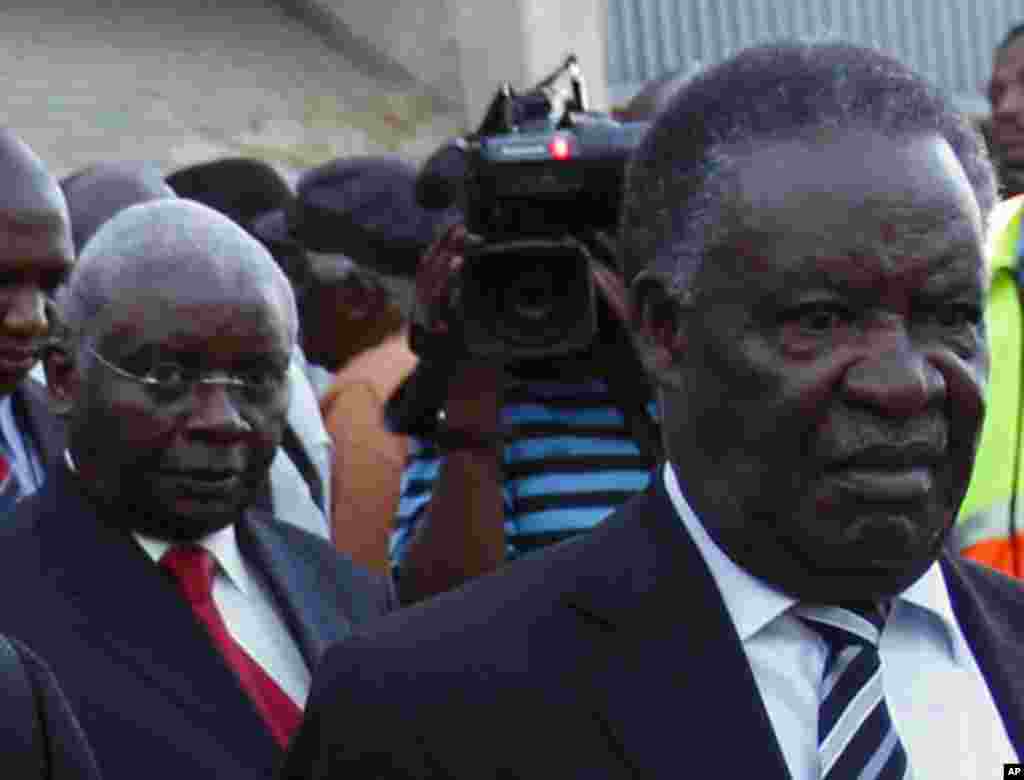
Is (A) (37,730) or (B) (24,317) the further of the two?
(B) (24,317)

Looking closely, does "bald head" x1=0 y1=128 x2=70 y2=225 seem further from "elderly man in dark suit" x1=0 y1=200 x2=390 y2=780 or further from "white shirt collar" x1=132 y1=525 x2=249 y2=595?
"white shirt collar" x1=132 y1=525 x2=249 y2=595

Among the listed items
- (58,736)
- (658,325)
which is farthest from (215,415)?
(58,736)

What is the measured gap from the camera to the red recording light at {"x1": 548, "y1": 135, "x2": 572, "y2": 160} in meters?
3.96

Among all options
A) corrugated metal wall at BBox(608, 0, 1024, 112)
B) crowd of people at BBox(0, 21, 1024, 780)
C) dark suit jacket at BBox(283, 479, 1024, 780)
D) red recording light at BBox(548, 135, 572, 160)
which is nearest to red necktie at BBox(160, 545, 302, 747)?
red recording light at BBox(548, 135, 572, 160)

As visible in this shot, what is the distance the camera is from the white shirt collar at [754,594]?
2.40 metres

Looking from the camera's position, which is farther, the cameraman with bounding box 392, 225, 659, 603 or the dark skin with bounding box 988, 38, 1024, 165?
the dark skin with bounding box 988, 38, 1024, 165

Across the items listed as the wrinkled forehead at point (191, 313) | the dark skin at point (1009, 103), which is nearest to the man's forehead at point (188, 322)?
the wrinkled forehead at point (191, 313)

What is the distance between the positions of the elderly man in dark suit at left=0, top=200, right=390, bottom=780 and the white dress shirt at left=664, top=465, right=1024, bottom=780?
1.20 meters

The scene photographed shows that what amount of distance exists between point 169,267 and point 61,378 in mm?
229

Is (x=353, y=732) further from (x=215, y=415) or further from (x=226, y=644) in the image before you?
(x=215, y=415)

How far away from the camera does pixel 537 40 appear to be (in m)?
13.7

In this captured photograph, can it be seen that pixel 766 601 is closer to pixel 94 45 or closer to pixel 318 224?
pixel 318 224

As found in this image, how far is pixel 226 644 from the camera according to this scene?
3691 mm

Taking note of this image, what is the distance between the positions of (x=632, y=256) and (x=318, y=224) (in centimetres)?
326
